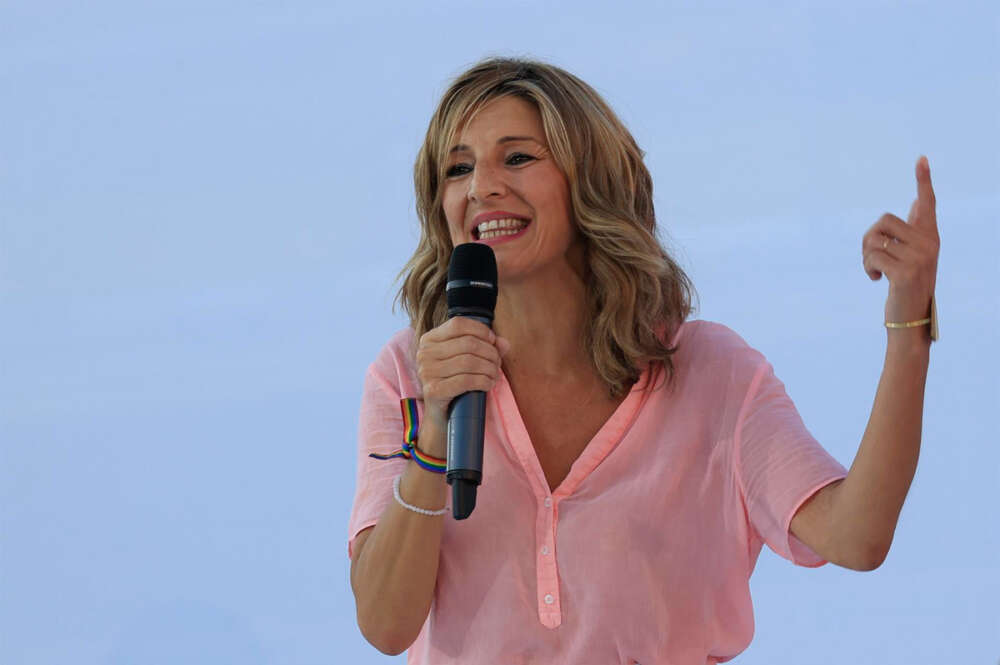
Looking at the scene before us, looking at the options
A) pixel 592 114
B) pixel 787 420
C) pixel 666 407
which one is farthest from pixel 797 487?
pixel 592 114

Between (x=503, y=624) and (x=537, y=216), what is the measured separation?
24.7 inches

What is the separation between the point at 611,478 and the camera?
2.24 m

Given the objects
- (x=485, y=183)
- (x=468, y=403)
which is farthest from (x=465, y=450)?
(x=485, y=183)

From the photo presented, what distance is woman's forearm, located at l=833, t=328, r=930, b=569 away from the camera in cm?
193

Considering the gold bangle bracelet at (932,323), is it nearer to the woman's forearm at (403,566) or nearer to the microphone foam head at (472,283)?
the microphone foam head at (472,283)

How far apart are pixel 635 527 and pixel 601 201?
53cm

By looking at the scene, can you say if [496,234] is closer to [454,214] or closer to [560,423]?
[454,214]

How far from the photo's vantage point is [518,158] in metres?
2.32

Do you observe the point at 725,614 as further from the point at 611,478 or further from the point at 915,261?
the point at 915,261

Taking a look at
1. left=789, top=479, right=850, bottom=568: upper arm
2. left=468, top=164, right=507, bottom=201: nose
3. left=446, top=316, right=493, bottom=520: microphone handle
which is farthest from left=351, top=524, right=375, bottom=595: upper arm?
left=789, top=479, right=850, bottom=568: upper arm

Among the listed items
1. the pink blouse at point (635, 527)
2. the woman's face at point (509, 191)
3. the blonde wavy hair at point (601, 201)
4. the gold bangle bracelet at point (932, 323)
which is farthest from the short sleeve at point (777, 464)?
the woman's face at point (509, 191)

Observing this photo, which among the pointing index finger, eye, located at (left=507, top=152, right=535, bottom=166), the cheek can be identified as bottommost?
the pointing index finger

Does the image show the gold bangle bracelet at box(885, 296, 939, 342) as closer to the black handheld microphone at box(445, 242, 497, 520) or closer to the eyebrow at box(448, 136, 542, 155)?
the black handheld microphone at box(445, 242, 497, 520)

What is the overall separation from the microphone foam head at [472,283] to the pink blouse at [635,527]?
380mm
